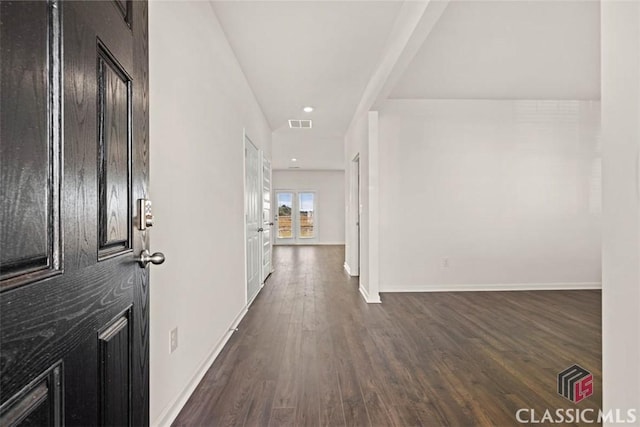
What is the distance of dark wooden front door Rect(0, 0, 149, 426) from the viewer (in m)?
0.52

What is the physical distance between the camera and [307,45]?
314 centimetres

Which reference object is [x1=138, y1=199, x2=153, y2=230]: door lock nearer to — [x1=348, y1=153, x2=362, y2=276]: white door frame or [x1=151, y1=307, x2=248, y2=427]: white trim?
[x1=151, y1=307, x2=248, y2=427]: white trim

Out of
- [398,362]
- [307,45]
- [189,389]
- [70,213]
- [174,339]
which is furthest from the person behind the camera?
[307,45]

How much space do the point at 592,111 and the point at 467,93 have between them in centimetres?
189

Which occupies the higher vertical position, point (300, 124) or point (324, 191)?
point (300, 124)

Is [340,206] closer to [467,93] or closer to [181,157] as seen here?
[467,93]

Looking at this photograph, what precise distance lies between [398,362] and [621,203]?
6.42 feet

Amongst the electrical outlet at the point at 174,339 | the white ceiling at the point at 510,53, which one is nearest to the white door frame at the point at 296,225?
the white ceiling at the point at 510,53

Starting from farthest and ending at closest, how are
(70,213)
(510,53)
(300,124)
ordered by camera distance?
(300,124)
(510,53)
(70,213)

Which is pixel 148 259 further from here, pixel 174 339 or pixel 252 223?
pixel 252 223

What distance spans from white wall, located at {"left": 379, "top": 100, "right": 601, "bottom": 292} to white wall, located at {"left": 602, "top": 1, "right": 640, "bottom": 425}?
12.5ft

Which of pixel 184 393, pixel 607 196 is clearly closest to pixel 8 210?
pixel 607 196

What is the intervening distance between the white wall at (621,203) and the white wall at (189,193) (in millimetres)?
1641

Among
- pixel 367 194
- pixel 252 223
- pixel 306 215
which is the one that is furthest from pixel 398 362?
pixel 306 215
